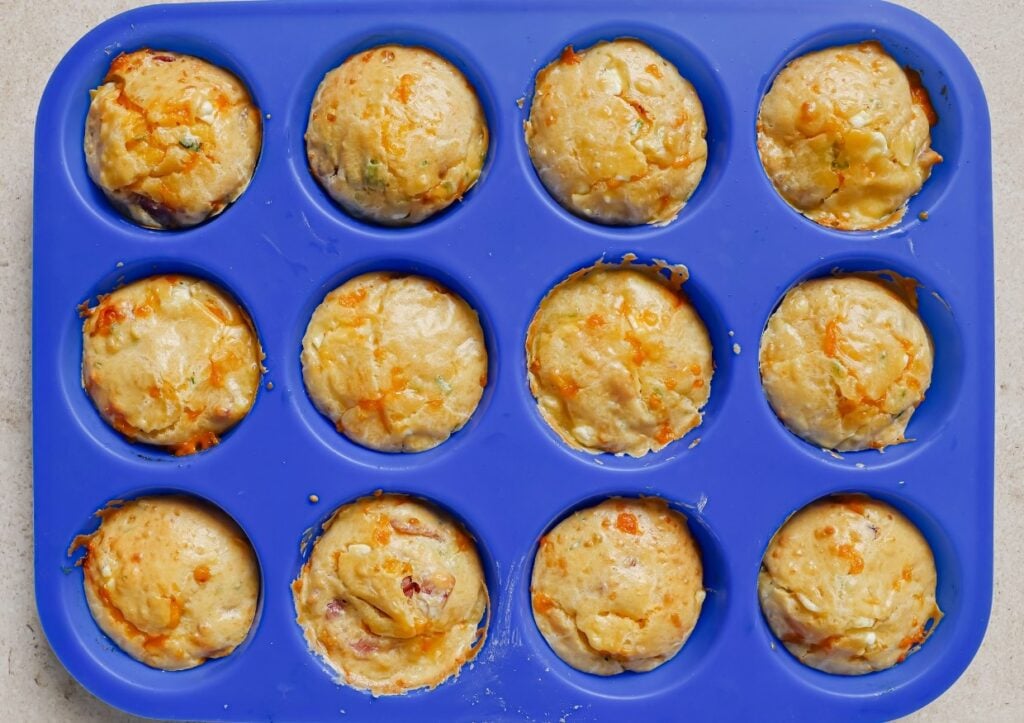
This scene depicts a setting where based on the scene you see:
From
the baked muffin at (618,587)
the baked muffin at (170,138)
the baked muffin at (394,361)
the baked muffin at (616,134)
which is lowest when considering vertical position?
the baked muffin at (618,587)

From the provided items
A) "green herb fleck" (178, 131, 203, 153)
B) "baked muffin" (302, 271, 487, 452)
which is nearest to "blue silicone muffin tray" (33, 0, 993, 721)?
"baked muffin" (302, 271, 487, 452)

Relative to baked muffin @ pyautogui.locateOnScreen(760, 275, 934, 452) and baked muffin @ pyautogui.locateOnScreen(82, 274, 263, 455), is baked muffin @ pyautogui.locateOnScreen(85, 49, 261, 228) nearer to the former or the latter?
baked muffin @ pyautogui.locateOnScreen(82, 274, 263, 455)

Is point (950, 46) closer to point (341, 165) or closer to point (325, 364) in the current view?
point (341, 165)

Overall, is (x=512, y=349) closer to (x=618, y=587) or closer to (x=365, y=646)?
(x=618, y=587)

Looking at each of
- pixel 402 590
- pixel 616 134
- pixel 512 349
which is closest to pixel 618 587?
pixel 402 590

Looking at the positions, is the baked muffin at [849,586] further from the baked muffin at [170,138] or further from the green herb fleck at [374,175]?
the baked muffin at [170,138]

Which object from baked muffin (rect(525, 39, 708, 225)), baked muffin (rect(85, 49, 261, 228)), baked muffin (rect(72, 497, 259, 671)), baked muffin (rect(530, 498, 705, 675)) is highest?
baked muffin (rect(525, 39, 708, 225))

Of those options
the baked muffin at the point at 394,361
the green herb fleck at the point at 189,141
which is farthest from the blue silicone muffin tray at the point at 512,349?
the green herb fleck at the point at 189,141
